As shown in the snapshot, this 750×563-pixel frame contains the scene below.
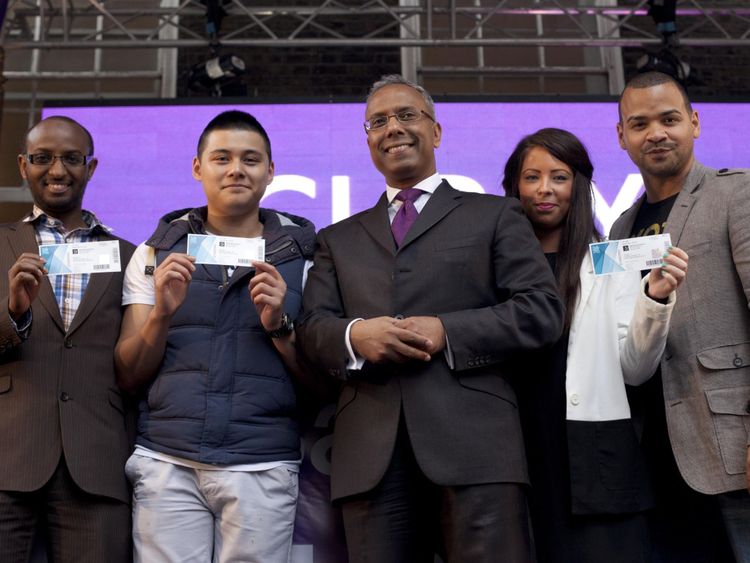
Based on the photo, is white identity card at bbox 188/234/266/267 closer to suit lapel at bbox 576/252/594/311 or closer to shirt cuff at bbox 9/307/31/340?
shirt cuff at bbox 9/307/31/340

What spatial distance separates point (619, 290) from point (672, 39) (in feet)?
14.1

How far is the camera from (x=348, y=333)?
255 centimetres

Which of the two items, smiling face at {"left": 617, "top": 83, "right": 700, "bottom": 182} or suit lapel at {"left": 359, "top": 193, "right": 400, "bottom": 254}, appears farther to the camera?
smiling face at {"left": 617, "top": 83, "right": 700, "bottom": 182}

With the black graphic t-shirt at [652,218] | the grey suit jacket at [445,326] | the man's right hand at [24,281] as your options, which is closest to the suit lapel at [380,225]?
the grey suit jacket at [445,326]

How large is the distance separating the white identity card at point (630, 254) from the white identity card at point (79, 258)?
55.6 inches

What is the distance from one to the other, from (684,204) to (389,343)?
3.65 ft

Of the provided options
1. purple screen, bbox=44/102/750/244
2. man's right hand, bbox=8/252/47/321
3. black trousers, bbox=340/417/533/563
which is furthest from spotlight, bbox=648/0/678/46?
man's right hand, bbox=8/252/47/321

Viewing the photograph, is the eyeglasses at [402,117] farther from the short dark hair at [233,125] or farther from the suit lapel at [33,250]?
the suit lapel at [33,250]

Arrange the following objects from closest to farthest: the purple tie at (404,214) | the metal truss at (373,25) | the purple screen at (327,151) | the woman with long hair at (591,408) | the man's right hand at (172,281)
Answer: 1. the woman with long hair at (591,408)
2. the man's right hand at (172,281)
3. the purple tie at (404,214)
4. the purple screen at (327,151)
5. the metal truss at (373,25)

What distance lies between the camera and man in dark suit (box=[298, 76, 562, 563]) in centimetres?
239

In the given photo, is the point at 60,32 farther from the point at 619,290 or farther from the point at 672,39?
the point at 619,290

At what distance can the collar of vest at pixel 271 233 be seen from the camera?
2.96 metres

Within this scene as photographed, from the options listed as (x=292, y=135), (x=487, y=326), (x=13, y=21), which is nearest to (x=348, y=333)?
(x=487, y=326)

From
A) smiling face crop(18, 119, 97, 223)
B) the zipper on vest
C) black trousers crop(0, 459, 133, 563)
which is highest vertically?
smiling face crop(18, 119, 97, 223)
